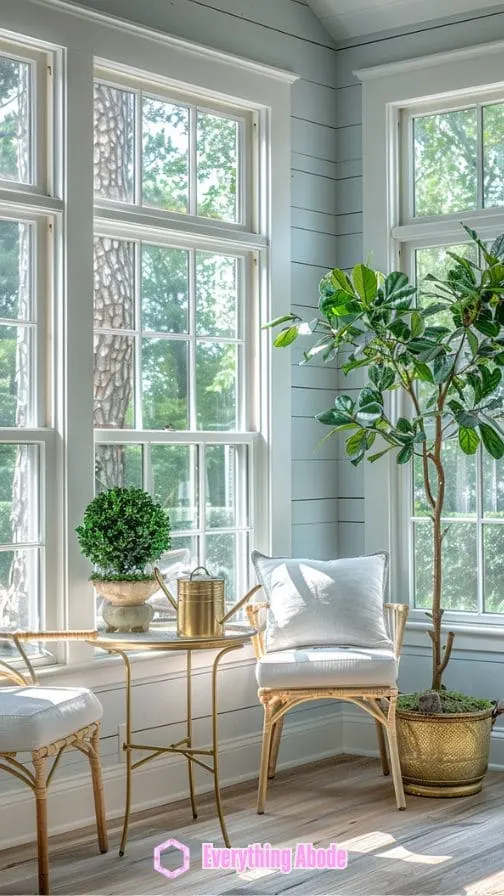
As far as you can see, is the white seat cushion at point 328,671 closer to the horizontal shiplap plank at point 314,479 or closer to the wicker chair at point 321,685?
the wicker chair at point 321,685

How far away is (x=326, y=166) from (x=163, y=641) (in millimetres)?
2605

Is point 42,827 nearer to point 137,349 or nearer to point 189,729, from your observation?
point 189,729

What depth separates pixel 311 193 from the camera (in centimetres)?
545

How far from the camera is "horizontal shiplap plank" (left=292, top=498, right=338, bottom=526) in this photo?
533 cm

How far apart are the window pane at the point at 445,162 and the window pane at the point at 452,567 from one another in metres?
1.40

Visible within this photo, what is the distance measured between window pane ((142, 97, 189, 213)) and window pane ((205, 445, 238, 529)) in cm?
101

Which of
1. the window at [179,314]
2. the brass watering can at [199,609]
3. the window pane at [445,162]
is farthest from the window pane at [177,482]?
the window pane at [445,162]

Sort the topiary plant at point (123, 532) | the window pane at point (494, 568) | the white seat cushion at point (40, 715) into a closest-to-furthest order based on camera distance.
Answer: the white seat cushion at point (40, 715), the topiary plant at point (123, 532), the window pane at point (494, 568)

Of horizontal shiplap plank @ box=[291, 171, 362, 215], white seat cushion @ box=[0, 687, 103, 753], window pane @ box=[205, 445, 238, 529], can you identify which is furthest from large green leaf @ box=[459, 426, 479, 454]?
white seat cushion @ box=[0, 687, 103, 753]

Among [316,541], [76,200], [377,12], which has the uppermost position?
[377,12]

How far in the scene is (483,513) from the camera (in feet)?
16.9

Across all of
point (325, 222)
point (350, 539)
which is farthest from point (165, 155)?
point (350, 539)

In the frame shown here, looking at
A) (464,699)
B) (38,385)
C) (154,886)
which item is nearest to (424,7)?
(38,385)

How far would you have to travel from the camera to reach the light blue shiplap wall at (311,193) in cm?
526
